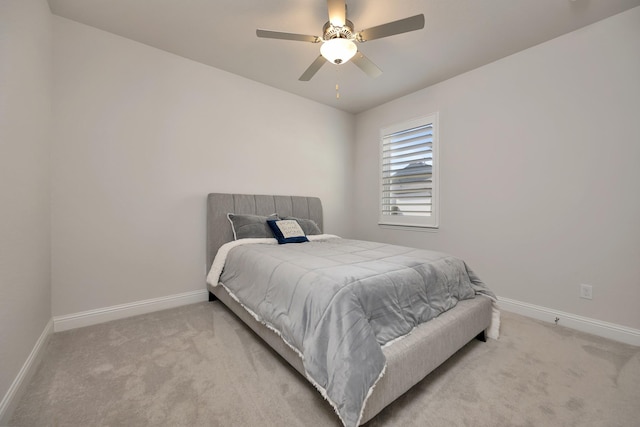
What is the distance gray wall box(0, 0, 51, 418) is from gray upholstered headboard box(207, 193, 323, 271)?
1255 mm

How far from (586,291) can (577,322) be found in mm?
285

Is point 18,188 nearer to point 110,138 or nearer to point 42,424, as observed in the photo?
point 110,138

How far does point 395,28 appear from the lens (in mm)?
1754

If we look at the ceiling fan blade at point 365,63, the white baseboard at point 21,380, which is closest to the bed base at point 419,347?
the white baseboard at point 21,380

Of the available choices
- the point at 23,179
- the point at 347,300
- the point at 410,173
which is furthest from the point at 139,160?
the point at 410,173

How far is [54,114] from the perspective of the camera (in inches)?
84.8

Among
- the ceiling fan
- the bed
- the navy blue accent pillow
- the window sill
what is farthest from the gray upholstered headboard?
the ceiling fan

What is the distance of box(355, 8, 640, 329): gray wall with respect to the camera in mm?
2094

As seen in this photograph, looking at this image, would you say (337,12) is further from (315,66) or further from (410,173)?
(410,173)

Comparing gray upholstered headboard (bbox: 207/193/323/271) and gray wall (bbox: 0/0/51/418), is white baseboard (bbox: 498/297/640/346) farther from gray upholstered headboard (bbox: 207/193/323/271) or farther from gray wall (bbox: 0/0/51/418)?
gray wall (bbox: 0/0/51/418)

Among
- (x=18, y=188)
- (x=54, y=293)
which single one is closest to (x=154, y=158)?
(x=18, y=188)

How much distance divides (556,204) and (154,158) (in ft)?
12.8

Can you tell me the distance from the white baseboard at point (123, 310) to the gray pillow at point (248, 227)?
785mm

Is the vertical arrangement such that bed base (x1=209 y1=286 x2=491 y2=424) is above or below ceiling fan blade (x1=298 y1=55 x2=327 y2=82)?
below
